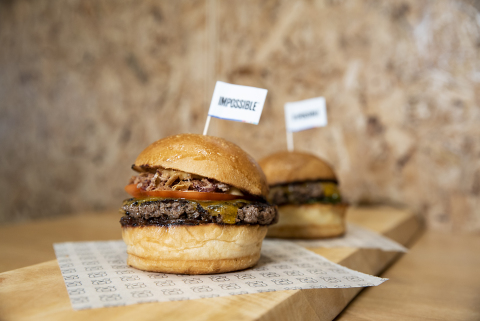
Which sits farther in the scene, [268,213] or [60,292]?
[268,213]

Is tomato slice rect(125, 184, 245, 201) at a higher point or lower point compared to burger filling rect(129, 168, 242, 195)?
lower

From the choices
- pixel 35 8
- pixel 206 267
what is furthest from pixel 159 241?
pixel 35 8

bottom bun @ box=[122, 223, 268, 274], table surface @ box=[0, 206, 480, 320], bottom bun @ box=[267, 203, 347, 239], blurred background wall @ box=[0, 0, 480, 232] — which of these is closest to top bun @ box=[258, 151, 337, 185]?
bottom bun @ box=[267, 203, 347, 239]

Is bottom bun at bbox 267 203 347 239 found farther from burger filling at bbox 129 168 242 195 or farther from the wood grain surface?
burger filling at bbox 129 168 242 195

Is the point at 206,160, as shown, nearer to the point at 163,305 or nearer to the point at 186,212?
the point at 186,212

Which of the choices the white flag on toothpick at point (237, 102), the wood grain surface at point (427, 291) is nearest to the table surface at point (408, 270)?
the wood grain surface at point (427, 291)

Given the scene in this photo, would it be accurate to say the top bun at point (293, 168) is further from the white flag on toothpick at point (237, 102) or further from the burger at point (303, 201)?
the white flag on toothpick at point (237, 102)

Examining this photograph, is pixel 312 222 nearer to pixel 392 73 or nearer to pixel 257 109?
pixel 257 109
